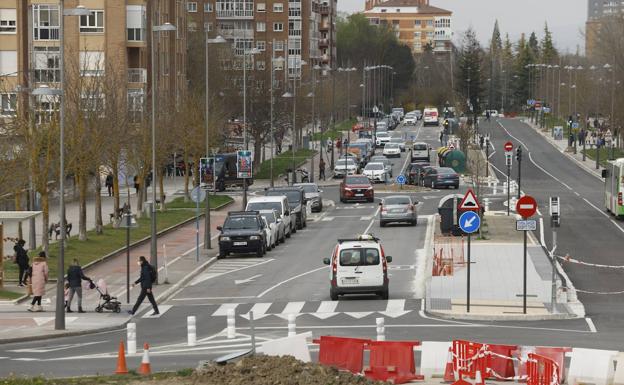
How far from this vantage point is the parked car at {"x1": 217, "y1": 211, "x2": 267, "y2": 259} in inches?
1953

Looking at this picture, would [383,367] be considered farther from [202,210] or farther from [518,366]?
[202,210]

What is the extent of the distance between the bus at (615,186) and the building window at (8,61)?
31454 mm

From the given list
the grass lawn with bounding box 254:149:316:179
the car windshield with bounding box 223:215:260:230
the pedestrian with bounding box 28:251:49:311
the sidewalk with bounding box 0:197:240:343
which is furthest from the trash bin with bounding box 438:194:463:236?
the grass lawn with bounding box 254:149:316:179

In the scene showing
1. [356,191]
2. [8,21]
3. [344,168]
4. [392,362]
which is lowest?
[344,168]

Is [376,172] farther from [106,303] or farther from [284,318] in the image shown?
[284,318]

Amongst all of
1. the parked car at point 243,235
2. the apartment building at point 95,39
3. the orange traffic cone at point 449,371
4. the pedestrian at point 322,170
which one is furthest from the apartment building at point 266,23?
the orange traffic cone at point 449,371

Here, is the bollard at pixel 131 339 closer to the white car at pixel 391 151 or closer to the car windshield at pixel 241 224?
the car windshield at pixel 241 224

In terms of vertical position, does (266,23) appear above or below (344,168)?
above

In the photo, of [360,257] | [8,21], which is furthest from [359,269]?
[8,21]

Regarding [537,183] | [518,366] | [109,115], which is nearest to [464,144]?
[537,183]

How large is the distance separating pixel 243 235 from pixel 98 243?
6023 mm

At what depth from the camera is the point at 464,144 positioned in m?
104

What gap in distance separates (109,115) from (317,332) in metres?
27.5

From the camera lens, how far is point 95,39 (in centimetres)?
8775
